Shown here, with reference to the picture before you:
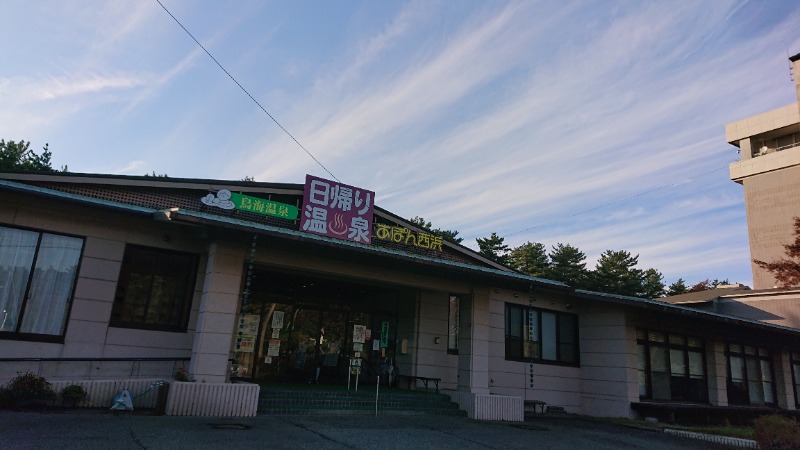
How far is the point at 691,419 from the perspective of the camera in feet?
57.1

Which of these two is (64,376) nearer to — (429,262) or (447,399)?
(429,262)

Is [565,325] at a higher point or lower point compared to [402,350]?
higher

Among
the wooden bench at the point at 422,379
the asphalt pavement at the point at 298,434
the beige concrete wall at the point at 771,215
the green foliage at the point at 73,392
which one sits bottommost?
the asphalt pavement at the point at 298,434

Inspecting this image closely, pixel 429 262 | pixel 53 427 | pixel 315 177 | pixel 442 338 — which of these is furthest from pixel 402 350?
pixel 53 427

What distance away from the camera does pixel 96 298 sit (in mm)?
11008

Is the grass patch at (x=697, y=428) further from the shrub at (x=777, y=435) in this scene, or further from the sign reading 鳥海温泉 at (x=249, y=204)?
the sign reading 鳥海温泉 at (x=249, y=204)

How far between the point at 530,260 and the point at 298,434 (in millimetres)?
35042

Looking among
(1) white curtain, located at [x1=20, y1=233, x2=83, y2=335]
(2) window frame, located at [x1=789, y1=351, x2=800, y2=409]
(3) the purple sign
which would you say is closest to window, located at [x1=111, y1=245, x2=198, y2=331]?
(1) white curtain, located at [x1=20, y1=233, x2=83, y2=335]

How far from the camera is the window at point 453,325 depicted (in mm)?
16438

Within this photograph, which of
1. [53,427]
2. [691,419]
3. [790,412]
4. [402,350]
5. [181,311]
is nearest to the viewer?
[53,427]

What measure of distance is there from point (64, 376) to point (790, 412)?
995 inches

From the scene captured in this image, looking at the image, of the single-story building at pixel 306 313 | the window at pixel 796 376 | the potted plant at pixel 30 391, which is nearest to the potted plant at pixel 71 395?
the potted plant at pixel 30 391

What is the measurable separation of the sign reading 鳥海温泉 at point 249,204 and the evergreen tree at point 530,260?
30.0 meters

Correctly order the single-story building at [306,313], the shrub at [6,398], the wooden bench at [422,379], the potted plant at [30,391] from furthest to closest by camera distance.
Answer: the wooden bench at [422,379], the single-story building at [306,313], the potted plant at [30,391], the shrub at [6,398]
